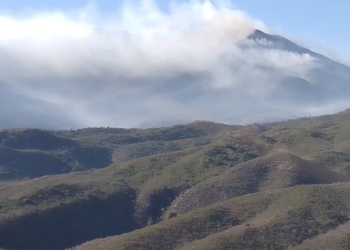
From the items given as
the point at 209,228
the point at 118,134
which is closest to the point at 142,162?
the point at 209,228

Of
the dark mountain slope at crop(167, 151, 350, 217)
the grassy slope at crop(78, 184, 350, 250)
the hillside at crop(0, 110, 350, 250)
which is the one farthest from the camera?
the dark mountain slope at crop(167, 151, 350, 217)

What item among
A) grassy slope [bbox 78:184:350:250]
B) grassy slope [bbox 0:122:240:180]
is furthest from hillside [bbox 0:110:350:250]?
grassy slope [bbox 0:122:240:180]

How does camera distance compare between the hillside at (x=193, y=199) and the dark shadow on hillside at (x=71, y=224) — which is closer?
the hillside at (x=193, y=199)

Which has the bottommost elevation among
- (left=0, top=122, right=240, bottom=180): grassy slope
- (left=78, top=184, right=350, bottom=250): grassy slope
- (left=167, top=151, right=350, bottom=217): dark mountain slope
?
(left=78, top=184, right=350, bottom=250): grassy slope

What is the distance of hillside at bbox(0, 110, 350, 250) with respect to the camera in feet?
130

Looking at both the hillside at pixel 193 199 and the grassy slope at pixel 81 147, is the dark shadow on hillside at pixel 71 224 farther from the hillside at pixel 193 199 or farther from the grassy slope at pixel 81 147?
the grassy slope at pixel 81 147

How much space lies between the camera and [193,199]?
53750 millimetres

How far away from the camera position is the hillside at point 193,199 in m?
39.7

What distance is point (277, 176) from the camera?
186 feet

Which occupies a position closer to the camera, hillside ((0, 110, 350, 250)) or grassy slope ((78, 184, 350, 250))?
grassy slope ((78, 184, 350, 250))

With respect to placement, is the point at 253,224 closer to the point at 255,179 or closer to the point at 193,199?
the point at 193,199

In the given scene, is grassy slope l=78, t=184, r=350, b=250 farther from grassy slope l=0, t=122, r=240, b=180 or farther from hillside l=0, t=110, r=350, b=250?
grassy slope l=0, t=122, r=240, b=180

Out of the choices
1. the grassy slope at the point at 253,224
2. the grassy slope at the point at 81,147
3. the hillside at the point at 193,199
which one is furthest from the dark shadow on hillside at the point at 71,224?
the grassy slope at the point at 81,147

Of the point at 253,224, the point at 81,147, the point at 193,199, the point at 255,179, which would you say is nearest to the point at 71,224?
the point at 193,199
